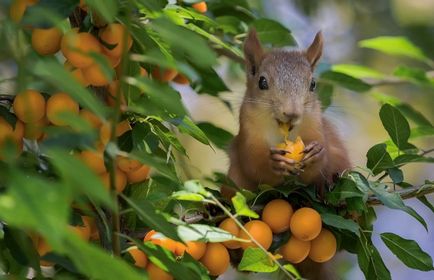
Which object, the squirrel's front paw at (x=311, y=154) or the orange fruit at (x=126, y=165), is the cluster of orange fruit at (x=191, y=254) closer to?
the orange fruit at (x=126, y=165)

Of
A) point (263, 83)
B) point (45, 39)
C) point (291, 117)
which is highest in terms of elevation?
point (45, 39)

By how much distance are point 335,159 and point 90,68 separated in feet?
4.05

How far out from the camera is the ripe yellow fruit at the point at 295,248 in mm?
2062

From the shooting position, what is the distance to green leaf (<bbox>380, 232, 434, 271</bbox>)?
200cm

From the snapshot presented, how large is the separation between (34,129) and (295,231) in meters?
0.68

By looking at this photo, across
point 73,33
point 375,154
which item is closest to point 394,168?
point 375,154

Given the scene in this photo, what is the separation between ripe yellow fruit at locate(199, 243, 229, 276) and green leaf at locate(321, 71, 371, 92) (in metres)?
0.92

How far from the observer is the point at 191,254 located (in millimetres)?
1892

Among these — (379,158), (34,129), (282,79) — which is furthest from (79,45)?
(282,79)

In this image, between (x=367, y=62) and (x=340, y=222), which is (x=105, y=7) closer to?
(x=340, y=222)

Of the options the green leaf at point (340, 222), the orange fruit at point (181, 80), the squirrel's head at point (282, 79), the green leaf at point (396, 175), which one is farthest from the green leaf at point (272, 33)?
the green leaf at point (340, 222)

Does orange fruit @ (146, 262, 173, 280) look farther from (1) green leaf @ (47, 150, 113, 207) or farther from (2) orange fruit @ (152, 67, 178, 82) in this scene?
(1) green leaf @ (47, 150, 113, 207)

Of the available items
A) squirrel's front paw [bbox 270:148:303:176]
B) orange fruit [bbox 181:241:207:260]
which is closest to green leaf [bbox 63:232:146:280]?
orange fruit [bbox 181:241:207:260]

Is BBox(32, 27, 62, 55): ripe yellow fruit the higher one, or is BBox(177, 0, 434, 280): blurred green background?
BBox(32, 27, 62, 55): ripe yellow fruit
